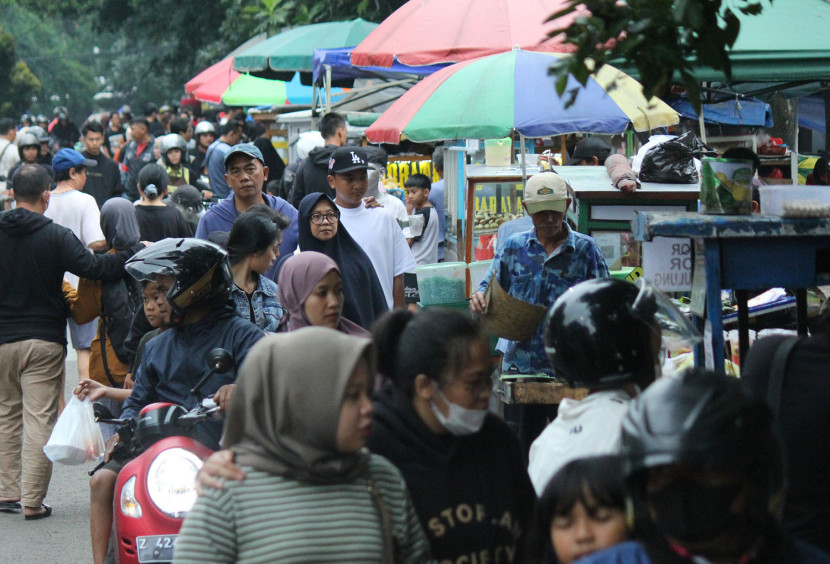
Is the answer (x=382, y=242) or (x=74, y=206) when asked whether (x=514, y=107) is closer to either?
(x=382, y=242)

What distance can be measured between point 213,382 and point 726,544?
294 cm

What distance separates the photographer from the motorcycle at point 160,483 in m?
4.12

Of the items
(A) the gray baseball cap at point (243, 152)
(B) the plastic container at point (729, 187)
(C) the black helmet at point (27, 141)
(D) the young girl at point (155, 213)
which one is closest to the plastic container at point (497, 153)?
(D) the young girl at point (155, 213)

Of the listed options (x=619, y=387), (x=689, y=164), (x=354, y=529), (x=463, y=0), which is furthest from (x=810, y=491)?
(x=463, y=0)

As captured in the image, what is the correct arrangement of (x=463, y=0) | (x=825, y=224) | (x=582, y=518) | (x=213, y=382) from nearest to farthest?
(x=582, y=518), (x=825, y=224), (x=213, y=382), (x=463, y=0)

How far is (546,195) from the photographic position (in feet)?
20.7

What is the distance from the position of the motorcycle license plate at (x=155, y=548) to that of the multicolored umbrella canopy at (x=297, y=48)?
11.6 m

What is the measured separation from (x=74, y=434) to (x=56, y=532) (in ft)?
6.29

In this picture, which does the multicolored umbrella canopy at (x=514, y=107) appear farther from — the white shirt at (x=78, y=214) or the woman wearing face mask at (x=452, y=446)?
the woman wearing face mask at (x=452, y=446)

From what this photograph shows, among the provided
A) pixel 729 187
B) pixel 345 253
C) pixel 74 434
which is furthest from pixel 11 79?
pixel 729 187

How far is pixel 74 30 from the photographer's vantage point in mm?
98312

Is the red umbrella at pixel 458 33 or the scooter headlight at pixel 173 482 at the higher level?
the red umbrella at pixel 458 33

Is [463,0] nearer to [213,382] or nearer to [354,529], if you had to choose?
[213,382]

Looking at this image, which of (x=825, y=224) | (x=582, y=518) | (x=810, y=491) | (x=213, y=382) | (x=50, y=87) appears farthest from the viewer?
(x=50, y=87)
